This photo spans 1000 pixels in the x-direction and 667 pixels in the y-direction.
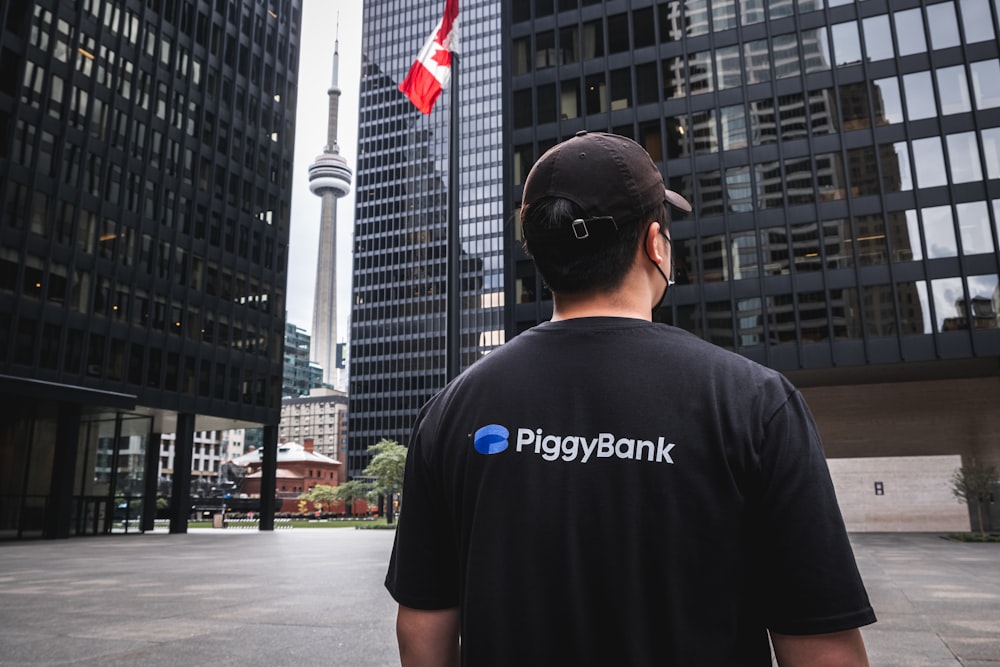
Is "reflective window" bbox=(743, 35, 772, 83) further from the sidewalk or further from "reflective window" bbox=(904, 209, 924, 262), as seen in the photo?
the sidewalk

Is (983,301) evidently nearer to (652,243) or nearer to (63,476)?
(652,243)

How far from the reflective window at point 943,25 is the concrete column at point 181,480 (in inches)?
1721

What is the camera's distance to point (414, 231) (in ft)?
440

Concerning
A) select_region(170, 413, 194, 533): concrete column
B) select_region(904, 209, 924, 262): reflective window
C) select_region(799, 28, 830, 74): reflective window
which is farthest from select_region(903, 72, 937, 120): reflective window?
select_region(170, 413, 194, 533): concrete column

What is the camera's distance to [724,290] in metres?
34.3

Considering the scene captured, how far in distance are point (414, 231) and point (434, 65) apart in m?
122

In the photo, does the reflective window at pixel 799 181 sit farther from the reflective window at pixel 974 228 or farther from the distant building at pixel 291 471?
the distant building at pixel 291 471

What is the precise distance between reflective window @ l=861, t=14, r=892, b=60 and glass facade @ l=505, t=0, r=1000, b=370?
0.07 meters

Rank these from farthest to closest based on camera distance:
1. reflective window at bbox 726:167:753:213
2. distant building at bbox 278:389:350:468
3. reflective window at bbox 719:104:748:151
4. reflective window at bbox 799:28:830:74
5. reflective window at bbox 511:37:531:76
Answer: distant building at bbox 278:389:350:468, reflective window at bbox 511:37:531:76, reflective window at bbox 719:104:748:151, reflective window at bbox 726:167:753:213, reflective window at bbox 799:28:830:74

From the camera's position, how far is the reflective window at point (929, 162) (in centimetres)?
3169

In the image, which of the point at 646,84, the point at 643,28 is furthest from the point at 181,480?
the point at 643,28

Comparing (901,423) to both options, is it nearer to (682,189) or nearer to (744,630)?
(682,189)

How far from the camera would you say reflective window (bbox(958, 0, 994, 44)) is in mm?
31781

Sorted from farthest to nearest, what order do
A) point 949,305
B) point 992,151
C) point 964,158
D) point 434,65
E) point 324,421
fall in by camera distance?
point 324,421
point 964,158
point 992,151
point 949,305
point 434,65
